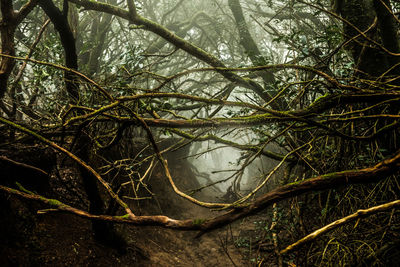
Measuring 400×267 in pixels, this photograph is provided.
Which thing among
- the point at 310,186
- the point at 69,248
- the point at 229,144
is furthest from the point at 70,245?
the point at 310,186

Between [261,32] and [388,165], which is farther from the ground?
[261,32]

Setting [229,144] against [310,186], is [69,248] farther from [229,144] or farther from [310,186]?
[310,186]

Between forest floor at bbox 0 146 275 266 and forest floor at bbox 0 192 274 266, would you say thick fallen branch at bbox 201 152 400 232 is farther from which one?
forest floor at bbox 0 192 274 266

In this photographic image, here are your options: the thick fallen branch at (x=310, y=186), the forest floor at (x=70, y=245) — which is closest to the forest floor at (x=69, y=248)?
the forest floor at (x=70, y=245)

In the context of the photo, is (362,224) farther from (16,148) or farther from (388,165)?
(16,148)

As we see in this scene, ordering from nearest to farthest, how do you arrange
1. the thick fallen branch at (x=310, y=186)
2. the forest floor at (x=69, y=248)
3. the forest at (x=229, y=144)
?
the thick fallen branch at (x=310, y=186), the forest at (x=229, y=144), the forest floor at (x=69, y=248)

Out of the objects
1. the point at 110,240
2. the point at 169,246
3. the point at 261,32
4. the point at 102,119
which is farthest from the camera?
the point at 261,32

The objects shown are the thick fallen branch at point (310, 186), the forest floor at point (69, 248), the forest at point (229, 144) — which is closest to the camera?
the thick fallen branch at point (310, 186)

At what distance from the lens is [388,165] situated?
108 centimetres

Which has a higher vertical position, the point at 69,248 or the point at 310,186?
the point at 310,186

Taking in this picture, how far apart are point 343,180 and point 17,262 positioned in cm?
318

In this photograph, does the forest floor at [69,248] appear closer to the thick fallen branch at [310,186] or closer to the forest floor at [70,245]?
the forest floor at [70,245]

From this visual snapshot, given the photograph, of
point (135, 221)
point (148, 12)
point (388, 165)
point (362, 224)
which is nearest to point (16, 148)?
point (135, 221)

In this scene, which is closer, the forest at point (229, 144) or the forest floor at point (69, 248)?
the forest at point (229, 144)
